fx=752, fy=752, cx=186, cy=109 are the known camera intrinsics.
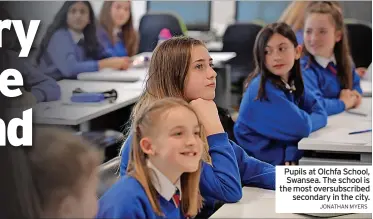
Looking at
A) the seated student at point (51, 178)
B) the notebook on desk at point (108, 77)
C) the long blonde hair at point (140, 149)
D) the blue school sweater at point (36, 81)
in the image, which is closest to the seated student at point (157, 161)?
the long blonde hair at point (140, 149)

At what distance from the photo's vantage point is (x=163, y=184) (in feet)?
4.13

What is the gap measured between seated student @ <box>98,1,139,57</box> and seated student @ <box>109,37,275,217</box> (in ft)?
9.05

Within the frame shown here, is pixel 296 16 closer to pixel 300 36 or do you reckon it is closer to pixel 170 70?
pixel 300 36

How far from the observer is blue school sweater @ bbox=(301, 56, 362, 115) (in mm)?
2875

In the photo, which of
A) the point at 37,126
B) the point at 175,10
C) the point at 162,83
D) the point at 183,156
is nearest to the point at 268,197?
the point at 162,83

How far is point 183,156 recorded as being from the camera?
1.22 metres

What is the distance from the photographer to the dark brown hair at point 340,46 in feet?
9.27

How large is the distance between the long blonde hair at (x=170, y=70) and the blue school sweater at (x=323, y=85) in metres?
1.38

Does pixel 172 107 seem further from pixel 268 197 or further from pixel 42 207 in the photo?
pixel 268 197

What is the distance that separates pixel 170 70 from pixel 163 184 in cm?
27

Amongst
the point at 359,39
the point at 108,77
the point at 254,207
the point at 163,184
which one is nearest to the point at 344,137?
the point at 254,207

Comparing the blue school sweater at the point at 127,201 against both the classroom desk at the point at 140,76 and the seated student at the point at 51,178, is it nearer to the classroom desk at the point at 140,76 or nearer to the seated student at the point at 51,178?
the seated student at the point at 51,178

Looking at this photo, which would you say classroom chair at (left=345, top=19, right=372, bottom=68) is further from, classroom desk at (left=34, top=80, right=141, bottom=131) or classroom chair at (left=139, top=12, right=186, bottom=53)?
classroom desk at (left=34, top=80, right=141, bottom=131)
